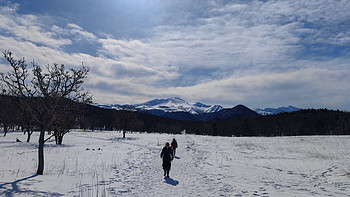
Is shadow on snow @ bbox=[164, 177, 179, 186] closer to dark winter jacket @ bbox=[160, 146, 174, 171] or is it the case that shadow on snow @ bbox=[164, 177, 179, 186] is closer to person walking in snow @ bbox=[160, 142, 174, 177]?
person walking in snow @ bbox=[160, 142, 174, 177]

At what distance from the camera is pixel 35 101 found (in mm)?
11406

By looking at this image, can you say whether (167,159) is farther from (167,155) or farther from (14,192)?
(14,192)

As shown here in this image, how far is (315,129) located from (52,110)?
119612 millimetres

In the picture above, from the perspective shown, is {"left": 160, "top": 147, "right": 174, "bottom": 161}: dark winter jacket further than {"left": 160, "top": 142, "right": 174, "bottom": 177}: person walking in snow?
Yes

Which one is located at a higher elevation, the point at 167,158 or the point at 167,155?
the point at 167,155

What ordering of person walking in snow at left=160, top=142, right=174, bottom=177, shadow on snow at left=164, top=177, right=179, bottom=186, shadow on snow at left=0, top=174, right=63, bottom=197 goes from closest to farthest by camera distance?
shadow on snow at left=0, top=174, right=63, bottom=197 → shadow on snow at left=164, top=177, right=179, bottom=186 → person walking in snow at left=160, top=142, right=174, bottom=177

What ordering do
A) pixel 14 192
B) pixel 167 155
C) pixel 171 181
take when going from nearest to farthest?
pixel 14 192 < pixel 171 181 < pixel 167 155

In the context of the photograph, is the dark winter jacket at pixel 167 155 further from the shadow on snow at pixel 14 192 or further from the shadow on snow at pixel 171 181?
the shadow on snow at pixel 14 192

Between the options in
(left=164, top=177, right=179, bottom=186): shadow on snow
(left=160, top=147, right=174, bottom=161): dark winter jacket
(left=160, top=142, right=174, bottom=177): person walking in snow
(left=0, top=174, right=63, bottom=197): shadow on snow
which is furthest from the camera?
(left=160, top=147, right=174, bottom=161): dark winter jacket

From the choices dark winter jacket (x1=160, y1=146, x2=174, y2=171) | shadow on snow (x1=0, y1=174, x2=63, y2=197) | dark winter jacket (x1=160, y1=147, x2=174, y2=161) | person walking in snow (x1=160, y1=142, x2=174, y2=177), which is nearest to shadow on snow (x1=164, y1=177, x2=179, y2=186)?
person walking in snow (x1=160, y1=142, x2=174, y2=177)

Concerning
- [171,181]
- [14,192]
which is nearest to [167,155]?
Result: [171,181]

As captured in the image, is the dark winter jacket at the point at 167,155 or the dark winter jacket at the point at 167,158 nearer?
the dark winter jacket at the point at 167,158

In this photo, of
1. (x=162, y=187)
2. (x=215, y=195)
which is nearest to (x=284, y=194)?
(x=215, y=195)

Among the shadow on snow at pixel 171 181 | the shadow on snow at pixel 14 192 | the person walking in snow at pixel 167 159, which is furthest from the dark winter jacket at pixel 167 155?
the shadow on snow at pixel 14 192
